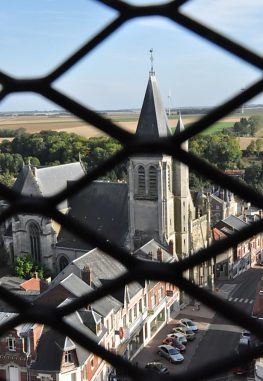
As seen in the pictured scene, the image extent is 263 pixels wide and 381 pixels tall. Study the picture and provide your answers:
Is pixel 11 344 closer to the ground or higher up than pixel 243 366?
closer to the ground

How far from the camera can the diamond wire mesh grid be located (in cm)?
104

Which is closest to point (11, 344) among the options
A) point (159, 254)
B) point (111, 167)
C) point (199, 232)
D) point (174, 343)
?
point (174, 343)

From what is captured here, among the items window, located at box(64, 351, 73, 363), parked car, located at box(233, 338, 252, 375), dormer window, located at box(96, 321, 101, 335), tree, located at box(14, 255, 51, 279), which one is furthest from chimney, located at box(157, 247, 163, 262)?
window, located at box(64, 351, 73, 363)

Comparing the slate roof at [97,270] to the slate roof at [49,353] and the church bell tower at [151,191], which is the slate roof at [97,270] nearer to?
the slate roof at [49,353]

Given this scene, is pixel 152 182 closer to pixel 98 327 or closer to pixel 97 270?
pixel 97 270

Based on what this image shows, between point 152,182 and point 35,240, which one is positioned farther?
point 35,240

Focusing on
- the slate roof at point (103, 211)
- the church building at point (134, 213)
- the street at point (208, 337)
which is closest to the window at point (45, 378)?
the street at point (208, 337)

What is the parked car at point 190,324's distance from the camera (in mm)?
17205

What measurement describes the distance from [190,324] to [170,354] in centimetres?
305

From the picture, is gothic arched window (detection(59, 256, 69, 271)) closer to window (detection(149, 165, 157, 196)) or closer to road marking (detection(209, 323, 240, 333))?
window (detection(149, 165, 157, 196))

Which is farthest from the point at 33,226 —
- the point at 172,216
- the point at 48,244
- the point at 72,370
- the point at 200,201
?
the point at 72,370

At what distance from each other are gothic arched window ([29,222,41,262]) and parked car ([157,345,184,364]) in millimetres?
9000

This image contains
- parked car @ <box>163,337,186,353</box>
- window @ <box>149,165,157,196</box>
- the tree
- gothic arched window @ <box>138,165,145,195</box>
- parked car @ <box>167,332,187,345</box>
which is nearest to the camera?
parked car @ <box>163,337,186,353</box>

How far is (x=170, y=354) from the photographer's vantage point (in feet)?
48.3
